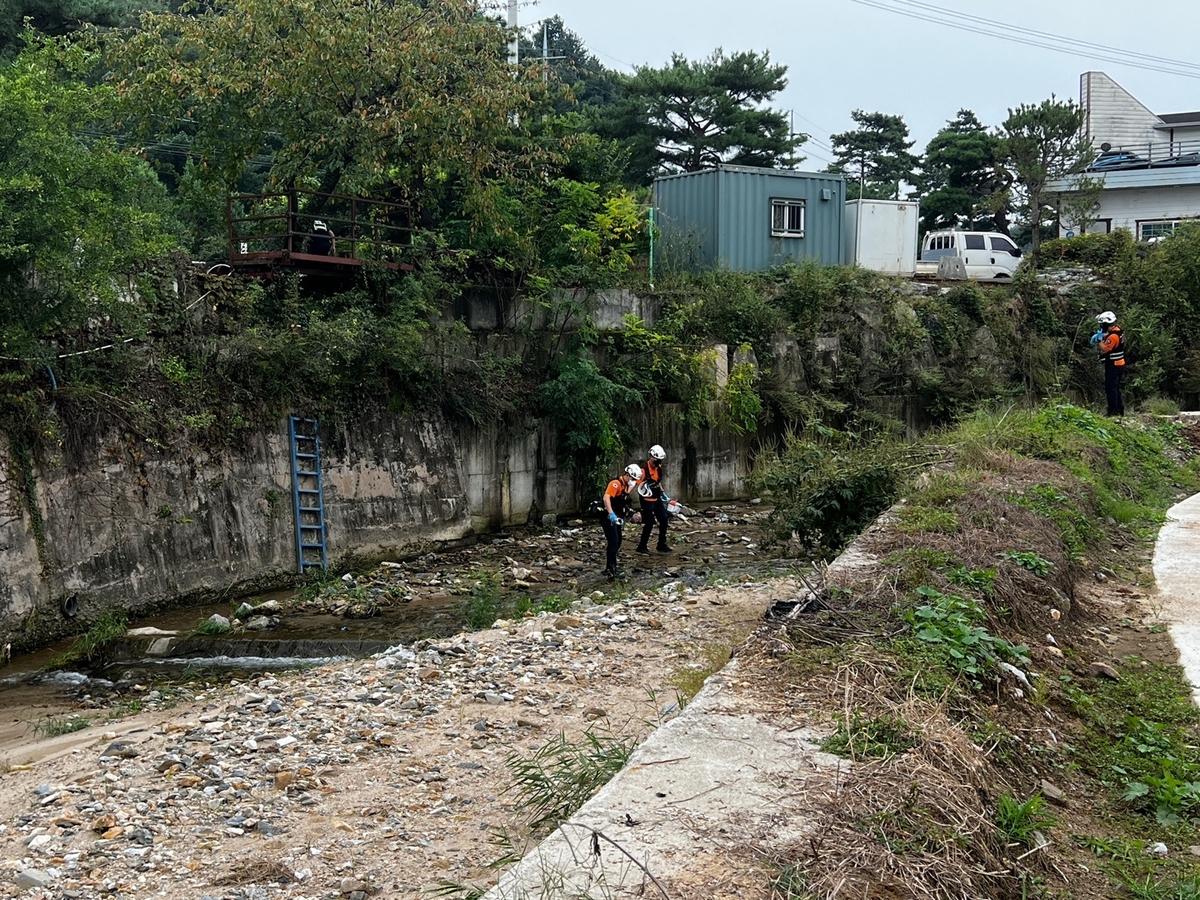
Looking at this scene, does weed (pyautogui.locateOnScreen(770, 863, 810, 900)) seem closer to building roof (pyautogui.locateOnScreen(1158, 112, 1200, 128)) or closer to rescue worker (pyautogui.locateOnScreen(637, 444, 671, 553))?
rescue worker (pyautogui.locateOnScreen(637, 444, 671, 553))

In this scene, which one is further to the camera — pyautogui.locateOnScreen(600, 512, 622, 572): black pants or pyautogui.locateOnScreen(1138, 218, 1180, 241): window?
pyautogui.locateOnScreen(1138, 218, 1180, 241): window

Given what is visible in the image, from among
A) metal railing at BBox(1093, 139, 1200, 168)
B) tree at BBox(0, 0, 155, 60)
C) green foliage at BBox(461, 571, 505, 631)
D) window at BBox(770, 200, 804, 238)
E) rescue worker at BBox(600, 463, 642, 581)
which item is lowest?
green foliage at BBox(461, 571, 505, 631)

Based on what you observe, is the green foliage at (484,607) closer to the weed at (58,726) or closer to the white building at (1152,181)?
the weed at (58,726)

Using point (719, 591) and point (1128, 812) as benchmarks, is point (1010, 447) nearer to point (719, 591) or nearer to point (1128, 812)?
point (719, 591)

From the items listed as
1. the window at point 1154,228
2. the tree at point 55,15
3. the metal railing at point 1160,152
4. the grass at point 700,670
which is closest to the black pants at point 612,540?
the grass at point 700,670

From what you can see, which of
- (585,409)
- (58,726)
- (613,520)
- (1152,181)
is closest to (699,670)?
(58,726)

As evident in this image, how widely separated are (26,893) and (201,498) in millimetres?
9507

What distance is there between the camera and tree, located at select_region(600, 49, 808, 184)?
115 ft

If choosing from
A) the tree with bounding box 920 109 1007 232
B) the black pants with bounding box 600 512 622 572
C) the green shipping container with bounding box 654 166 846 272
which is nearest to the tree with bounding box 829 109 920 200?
the tree with bounding box 920 109 1007 232

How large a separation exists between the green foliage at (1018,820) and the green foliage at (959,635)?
4.16ft

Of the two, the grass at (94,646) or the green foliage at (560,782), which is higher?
the green foliage at (560,782)

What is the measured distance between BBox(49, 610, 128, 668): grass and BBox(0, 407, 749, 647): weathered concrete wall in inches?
21.0

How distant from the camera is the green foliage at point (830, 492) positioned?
13195 mm

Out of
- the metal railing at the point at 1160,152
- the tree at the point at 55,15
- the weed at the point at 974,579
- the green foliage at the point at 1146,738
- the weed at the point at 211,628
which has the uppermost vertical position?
the tree at the point at 55,15
